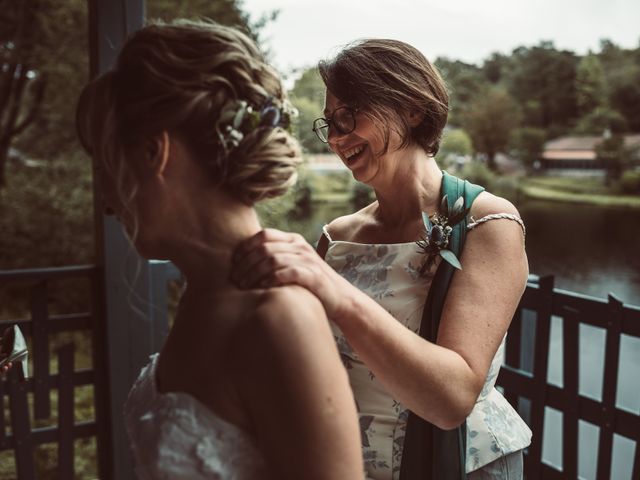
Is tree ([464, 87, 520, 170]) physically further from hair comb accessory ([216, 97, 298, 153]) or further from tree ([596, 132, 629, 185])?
hair comb accessory ([216, 97, 298, 153])

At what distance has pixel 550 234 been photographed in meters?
3.82

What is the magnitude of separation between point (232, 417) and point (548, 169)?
11.4 feet

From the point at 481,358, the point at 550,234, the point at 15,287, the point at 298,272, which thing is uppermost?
the point at 298,272

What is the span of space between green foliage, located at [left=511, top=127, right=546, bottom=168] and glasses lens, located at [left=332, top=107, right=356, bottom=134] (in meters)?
2.80

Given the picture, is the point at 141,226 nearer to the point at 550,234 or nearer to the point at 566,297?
the point at 566,297

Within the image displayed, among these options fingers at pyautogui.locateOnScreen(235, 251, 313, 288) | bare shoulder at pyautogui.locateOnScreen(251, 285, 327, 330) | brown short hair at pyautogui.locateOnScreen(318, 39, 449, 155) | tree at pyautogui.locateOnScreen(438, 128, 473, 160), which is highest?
brown short hair at pyautogui.locateOnScreen(318, 39, 449, 155)

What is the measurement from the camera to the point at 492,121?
174 inches

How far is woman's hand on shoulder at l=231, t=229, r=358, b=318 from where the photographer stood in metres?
0.86

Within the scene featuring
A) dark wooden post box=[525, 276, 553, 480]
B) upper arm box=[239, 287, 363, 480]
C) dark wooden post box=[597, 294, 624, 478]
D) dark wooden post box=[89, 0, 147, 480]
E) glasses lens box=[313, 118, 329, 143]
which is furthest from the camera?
dark wooden post box=[89, 0, 147, 480]

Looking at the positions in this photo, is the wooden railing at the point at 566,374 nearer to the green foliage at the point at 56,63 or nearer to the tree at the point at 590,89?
the tree at the point at 590,89

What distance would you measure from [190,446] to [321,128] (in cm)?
89

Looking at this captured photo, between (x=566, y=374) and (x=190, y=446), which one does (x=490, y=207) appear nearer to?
(x=190, y=446)

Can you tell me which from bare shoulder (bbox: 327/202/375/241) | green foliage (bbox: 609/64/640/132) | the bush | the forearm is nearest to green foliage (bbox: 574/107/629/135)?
green foliage (bbox: 609/64/640/132)

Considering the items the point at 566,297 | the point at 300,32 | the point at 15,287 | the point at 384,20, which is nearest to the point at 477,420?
the point at 566,297
